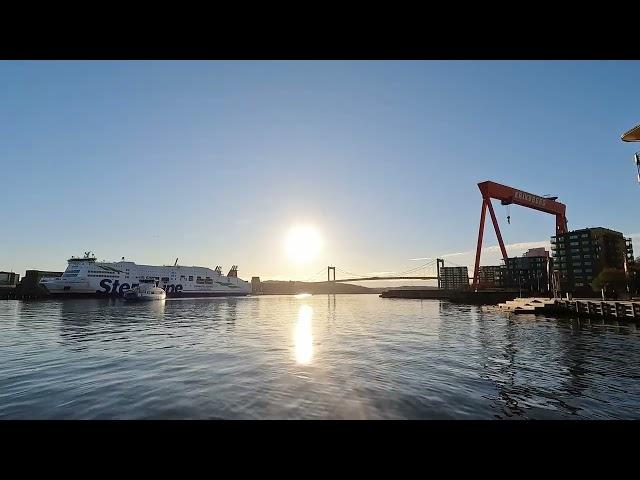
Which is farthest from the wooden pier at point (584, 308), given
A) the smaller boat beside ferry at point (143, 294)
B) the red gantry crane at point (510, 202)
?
the smaller boat beside ferry at point (143, 294)

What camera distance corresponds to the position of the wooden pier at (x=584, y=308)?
3303 cm

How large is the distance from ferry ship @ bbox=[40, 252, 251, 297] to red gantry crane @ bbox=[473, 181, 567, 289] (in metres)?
79.3

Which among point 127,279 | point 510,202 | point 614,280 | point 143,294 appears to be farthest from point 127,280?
point 614,280

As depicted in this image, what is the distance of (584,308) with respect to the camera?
38.4 meters

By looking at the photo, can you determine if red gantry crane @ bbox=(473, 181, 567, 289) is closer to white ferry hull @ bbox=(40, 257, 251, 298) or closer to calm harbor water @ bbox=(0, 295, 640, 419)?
calm harbor water @ bbox=(0, 295, 640, 419)

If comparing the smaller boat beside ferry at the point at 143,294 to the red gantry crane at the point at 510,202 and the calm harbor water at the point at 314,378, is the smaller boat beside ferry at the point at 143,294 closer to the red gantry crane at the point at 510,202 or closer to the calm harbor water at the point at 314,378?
the calm harbor water at the point at 314,378

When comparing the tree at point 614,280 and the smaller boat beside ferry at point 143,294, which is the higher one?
the tree at point 614,280

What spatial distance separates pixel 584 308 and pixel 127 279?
9678cm

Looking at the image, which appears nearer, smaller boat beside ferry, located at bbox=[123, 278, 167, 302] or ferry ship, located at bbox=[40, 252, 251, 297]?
smaller boat beside ferry, located at bbox=[123, 278, 167, 302]

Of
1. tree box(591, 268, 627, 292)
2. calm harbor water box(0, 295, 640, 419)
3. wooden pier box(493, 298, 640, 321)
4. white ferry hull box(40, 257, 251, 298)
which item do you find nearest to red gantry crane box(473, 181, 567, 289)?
tree box(591, 268, 627, 292)

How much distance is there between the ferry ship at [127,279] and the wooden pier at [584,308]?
87383 millimetres

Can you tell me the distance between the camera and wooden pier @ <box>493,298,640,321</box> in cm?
3303
